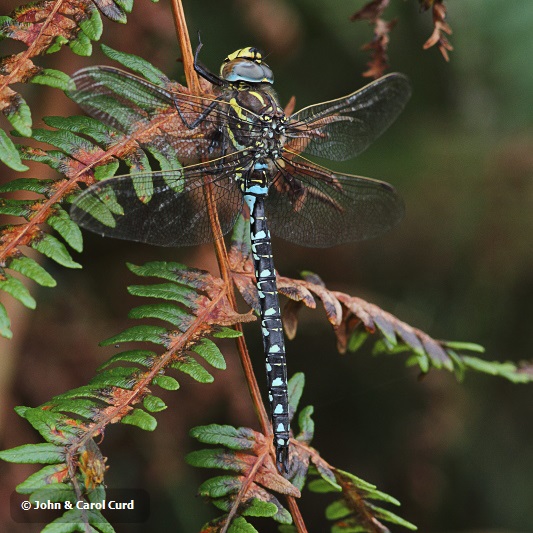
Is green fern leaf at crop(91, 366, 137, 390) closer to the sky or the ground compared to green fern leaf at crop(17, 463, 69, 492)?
closer to the sky

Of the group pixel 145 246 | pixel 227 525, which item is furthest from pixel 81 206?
pixel 145 246

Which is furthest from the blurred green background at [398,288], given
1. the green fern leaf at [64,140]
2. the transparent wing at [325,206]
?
the green fern leaf at [64,140]

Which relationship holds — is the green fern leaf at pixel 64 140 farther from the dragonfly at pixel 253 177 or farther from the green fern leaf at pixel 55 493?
the green fern leaf at pixel 55 493

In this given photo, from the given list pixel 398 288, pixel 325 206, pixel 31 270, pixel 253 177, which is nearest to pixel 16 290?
pixel 31 270

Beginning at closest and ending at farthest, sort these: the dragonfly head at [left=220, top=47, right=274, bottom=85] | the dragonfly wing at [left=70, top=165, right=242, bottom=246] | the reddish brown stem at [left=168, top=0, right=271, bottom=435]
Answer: the dragonfly wing at [left=70, top=165, right=242, bottom=246] → the reddish brown stem at [left=168, top=0, right=271, bottom=435] → the dragonfly head at [left=220, top=47, right=274, bottom=85]

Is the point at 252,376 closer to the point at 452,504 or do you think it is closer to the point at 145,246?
Result: the point at 145,246

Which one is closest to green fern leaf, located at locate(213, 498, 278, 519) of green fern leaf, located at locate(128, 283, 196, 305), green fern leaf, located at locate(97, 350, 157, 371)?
green fern leaf, located at locate(97, 350, 157, 371)

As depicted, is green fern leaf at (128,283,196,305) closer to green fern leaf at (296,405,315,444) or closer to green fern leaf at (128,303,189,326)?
green fern leaf at (128,303,189,326)

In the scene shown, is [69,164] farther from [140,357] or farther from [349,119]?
→ [349,119]
